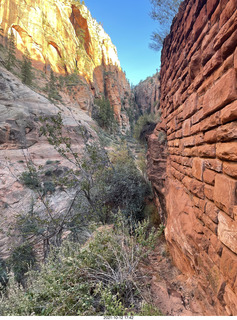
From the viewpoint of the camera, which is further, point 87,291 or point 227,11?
point 87,291

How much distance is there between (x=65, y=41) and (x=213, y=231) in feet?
100

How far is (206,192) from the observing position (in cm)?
140

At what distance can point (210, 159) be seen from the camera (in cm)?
133

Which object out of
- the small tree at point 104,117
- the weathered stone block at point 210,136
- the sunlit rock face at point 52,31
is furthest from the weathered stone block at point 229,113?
the sunlit rock face at point 52,31

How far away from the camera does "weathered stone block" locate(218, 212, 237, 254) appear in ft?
3.23

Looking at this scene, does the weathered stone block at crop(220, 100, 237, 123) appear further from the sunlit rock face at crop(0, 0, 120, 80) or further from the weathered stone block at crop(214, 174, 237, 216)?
the sunlit rock face at crop(0, 0, 120, 80)

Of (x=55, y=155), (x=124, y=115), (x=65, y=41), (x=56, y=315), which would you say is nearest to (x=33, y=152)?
(x=55, y=155)

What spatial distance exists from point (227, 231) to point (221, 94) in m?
1.05

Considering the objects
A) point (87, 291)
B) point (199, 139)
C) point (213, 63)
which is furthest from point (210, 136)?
point (87, 291)

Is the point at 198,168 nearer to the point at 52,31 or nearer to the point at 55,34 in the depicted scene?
the point at 55,34

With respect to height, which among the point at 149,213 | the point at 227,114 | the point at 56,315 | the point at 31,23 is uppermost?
the point at 31,23

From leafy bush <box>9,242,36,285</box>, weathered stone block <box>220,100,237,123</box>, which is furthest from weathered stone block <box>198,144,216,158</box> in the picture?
leafy bush <box>9,242,36,285</box>

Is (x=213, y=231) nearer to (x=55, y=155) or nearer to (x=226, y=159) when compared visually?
(x=226, y=159)

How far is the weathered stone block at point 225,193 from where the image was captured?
3.24 ft
